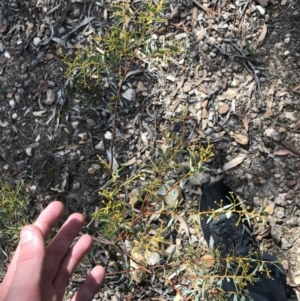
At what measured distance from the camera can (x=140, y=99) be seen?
2.86 meters

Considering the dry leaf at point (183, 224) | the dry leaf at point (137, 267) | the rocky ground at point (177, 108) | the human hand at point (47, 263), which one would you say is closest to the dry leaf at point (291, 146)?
the rocky ground at point (177, 108)

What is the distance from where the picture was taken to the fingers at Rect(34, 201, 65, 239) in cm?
241

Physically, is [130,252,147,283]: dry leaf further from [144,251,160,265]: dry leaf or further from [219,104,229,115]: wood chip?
[219,104,229,115]: wood chip

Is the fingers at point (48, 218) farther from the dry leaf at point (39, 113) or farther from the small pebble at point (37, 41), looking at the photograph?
the small pebble at point (37, 41)

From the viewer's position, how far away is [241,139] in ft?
9.03

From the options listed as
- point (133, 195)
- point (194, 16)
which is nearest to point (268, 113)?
point (194, 16)

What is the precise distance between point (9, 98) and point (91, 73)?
553mm

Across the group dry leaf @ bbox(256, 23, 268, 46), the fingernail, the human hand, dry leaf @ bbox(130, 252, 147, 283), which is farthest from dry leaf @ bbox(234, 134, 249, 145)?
the fingernail

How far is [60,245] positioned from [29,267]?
0.36m

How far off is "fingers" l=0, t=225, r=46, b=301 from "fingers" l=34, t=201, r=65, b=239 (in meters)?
0.24

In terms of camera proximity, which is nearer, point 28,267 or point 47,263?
point 28,267

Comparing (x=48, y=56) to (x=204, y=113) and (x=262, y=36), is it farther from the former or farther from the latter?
(x=262, y=36)

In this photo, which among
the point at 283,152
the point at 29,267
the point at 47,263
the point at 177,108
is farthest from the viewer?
the point at 177,108

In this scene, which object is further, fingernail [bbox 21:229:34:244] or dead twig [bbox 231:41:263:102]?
dead twig [bbox 231:41:263:102]
